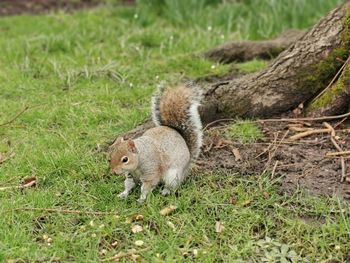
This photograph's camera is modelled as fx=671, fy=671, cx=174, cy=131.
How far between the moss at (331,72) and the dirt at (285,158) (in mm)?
191

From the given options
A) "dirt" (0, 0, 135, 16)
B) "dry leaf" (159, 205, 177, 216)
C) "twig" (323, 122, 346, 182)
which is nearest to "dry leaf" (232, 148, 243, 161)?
"twig" (323, 122, 346, 182)

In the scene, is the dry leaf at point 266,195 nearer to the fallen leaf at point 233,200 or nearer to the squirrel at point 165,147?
the fallen leaf at point 233,200

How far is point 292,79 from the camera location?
4320 mm

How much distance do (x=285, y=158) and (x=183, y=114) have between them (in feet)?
2.07

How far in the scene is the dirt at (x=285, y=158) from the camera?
11.5 feet

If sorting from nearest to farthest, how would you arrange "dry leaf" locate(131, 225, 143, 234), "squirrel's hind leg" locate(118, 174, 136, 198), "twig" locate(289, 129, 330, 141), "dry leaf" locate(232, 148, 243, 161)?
1. "dry leaf" locate(131, 225, 143, 234)
2. "squirrel's hind leg" locate(118, 174, 136, 198)
3. "dry leaf" locate(232, 148, 243, 161)
4. "twig" locate(289, 129, 330, 141)

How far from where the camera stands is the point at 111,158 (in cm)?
330

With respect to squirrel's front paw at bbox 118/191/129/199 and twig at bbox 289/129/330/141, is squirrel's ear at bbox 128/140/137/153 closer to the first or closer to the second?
squirrel's front paw at bbox 118/191/129/199

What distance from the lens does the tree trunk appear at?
4.21m

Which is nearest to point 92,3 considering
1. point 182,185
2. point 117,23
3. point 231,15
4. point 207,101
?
point 117,23

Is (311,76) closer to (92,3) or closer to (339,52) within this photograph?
(339,52)

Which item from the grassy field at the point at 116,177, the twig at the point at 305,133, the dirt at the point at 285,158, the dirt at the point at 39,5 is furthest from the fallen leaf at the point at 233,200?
the dirt at the point at 39,5

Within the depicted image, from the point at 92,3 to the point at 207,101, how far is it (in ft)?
18.8

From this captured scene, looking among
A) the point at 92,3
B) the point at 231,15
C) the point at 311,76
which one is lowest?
the point at 92,3
